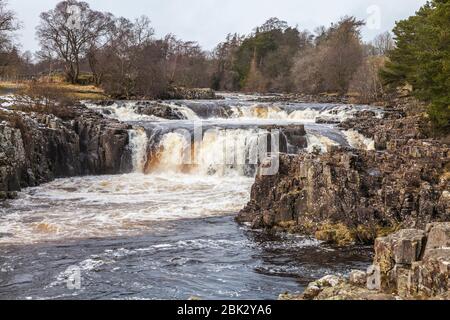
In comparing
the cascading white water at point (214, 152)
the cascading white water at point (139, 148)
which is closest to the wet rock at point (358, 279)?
the cascading white water at point (214, 152)

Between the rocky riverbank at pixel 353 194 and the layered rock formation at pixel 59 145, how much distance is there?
1208cm

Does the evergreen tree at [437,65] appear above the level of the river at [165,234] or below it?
above

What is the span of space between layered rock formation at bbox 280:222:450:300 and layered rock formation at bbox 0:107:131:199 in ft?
62.3

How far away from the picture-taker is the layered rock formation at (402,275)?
870 cm

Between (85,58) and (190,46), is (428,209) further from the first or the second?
(190,46)

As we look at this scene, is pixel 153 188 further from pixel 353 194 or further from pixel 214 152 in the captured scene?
pixel 353 194

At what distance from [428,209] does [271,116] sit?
25.1 m

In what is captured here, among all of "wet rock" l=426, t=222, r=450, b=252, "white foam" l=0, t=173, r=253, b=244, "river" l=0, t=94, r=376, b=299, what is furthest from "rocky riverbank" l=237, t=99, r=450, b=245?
"wet rock" l=426, t=222, r=450, b=252

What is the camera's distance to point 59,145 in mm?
30000

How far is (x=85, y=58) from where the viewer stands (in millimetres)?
58031

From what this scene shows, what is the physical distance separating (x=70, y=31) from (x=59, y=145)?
2975 cm

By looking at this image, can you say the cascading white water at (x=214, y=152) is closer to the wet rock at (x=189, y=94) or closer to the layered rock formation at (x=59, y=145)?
the layered rock formation at (x=59, y=145)

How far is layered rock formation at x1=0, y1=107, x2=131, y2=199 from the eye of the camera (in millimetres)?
26334

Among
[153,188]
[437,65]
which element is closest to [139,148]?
[153,188]
